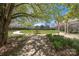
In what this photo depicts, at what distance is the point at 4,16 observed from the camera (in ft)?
8.28

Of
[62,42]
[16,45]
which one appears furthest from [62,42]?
[16,45]

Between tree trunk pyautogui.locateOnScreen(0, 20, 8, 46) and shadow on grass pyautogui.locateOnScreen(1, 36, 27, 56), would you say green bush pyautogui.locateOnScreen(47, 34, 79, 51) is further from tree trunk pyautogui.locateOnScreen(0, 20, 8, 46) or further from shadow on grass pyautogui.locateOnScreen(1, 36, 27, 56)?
tree trunk pyautogui.locateOnScreen(0, 20, 8, 46)

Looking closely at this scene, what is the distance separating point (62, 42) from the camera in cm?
250

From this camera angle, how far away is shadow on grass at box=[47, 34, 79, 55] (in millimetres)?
2477

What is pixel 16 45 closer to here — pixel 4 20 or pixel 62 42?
pixel 4 20

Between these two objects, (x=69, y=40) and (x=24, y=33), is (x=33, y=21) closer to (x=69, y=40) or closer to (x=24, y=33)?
(x=24, y=33)

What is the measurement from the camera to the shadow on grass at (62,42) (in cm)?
248

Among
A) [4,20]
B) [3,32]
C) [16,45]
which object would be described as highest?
[4,20]

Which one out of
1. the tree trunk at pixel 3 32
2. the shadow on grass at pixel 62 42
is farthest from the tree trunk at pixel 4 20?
the shadow on grass at pixel 62 42

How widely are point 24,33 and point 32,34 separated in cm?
9

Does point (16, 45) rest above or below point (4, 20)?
below

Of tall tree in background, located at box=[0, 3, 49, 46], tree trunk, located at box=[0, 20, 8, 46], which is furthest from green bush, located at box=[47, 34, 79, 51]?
tree trunk, located at box=[0, 20, 8, 46]

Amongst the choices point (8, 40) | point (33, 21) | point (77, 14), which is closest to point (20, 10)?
point (33, 21)

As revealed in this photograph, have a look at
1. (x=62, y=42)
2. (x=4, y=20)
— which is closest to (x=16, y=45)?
(x=4, y=20)
